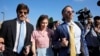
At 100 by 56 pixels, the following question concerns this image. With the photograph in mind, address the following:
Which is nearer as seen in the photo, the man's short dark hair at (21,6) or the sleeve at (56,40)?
the man's short dark hair at (21,6)

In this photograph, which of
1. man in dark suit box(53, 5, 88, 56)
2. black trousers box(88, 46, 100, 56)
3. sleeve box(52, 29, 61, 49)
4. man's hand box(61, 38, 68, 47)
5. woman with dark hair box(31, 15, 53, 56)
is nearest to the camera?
man's hand box(61, 38, 68, 47)

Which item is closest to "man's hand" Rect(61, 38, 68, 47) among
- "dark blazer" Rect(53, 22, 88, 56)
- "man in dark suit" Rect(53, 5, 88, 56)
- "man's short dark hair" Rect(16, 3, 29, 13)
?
"man in dark suit" Rect(53, 5, 88, 56)

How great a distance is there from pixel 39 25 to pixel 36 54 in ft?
2.11

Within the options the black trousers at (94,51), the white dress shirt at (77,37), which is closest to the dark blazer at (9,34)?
the white dress shirt at (77,37)

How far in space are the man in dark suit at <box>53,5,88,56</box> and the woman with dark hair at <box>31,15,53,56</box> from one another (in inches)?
7.9

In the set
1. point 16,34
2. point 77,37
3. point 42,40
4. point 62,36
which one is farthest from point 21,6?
point 77,37

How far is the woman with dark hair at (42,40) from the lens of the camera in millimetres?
5930

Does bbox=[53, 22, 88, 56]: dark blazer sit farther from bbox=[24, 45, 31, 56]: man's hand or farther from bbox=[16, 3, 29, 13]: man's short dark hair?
bbox=[16, 3, 29, 13]: man's short dark hair

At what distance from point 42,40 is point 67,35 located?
59cm

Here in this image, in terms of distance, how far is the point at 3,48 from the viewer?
5.29 meters

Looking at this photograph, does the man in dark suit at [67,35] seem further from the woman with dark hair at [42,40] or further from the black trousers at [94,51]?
the black trousers at [94,51]

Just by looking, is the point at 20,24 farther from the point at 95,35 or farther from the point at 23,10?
the point at 95,35

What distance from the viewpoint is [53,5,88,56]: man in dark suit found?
18.5 feet

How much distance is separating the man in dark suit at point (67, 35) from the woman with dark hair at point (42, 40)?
20 centimetres
